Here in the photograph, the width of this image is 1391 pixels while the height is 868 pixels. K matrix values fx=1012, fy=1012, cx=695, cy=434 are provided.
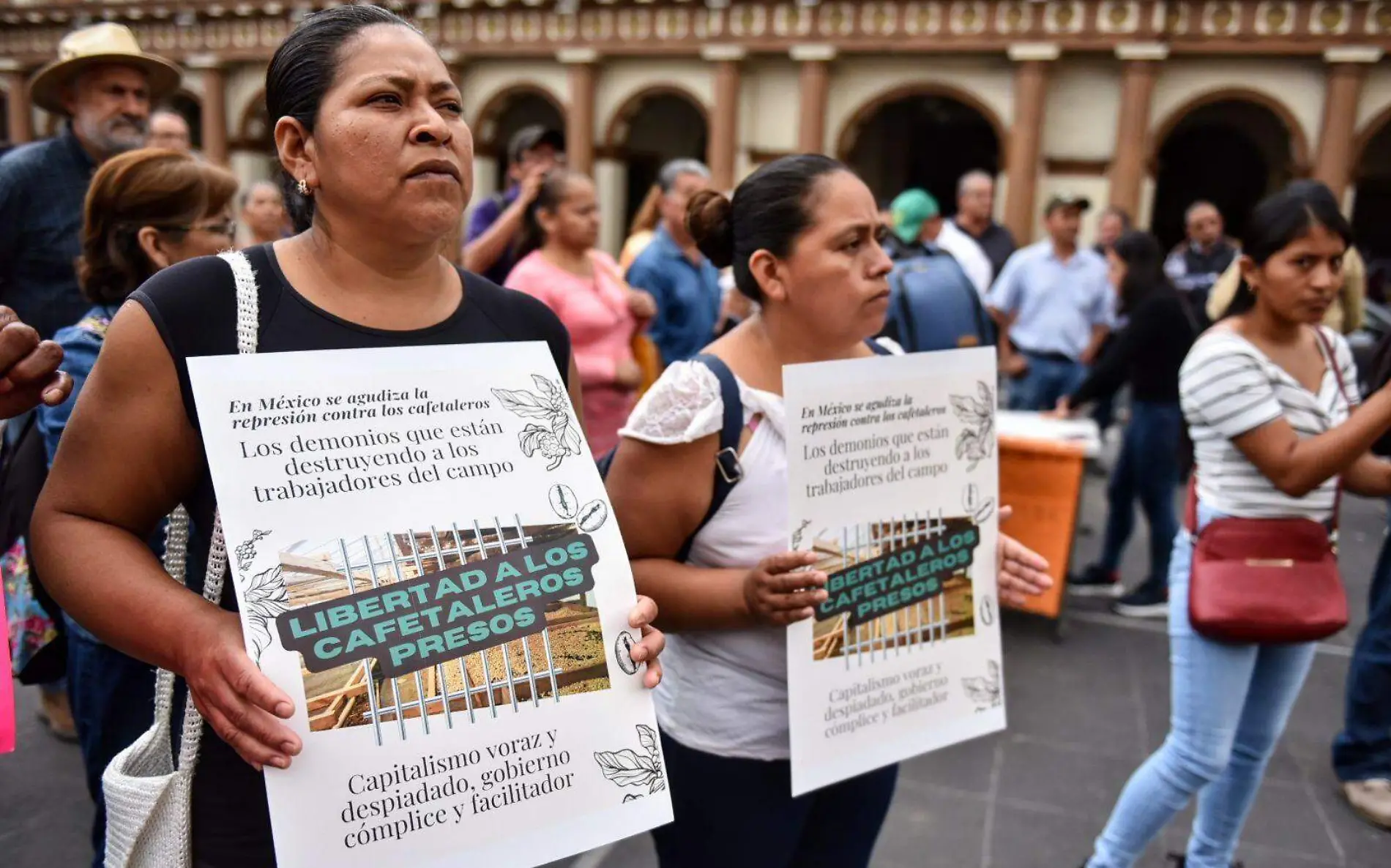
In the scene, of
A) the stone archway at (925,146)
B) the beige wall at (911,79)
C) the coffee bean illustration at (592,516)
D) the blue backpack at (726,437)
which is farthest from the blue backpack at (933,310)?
the stone archway at (925,146)

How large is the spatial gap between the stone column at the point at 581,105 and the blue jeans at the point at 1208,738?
47.2ft

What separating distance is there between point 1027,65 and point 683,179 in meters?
9.72

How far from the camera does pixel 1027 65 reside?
13.0 meters

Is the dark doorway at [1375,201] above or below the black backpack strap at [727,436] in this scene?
above

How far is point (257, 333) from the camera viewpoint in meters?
1.21

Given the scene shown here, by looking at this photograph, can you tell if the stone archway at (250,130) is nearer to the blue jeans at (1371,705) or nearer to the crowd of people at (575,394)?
the crowd of people at (575,394)

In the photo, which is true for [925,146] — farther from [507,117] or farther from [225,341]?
[225,341]

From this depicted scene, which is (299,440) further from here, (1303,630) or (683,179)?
(683,179)

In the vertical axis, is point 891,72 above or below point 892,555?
above

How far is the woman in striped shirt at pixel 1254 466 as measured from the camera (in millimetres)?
2309

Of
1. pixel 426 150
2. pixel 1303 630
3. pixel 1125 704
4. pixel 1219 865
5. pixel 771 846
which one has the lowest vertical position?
pixel 1125 704

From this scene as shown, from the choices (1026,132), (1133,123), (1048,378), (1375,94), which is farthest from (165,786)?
(1375,94)

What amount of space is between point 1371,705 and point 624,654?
310 centimetres

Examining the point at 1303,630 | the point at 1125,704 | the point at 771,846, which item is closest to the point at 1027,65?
the point at 1125,704
